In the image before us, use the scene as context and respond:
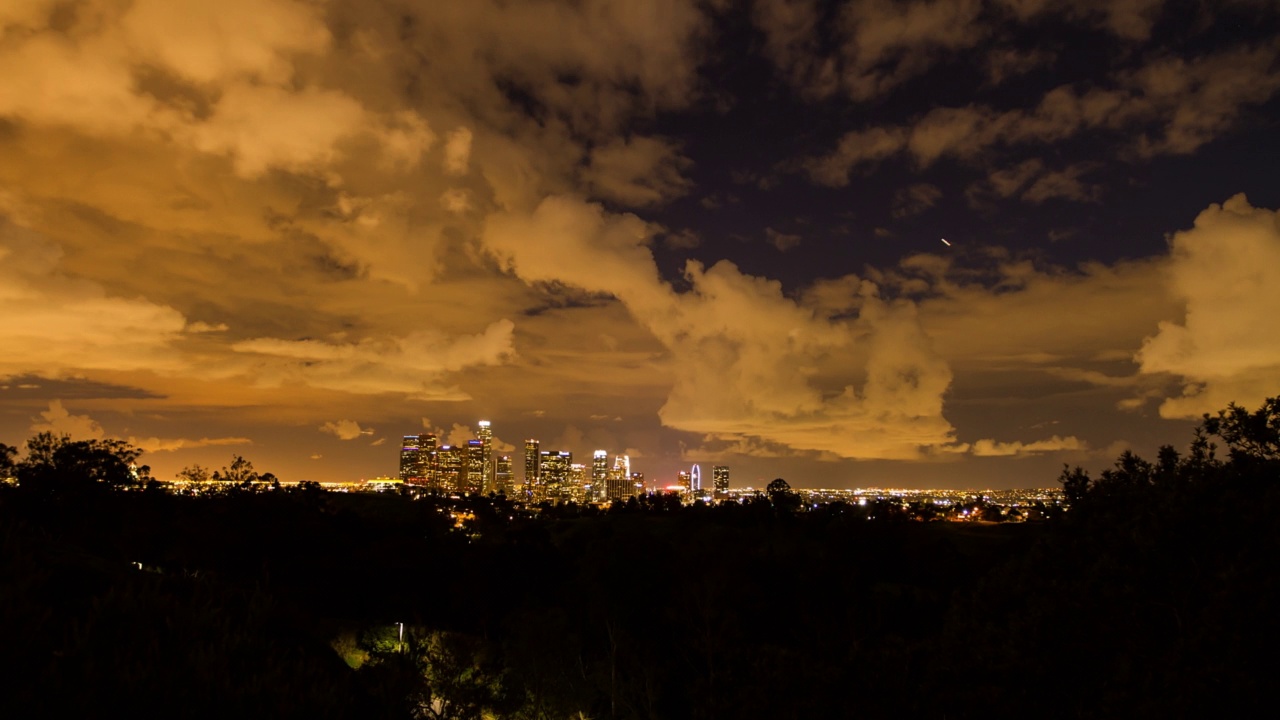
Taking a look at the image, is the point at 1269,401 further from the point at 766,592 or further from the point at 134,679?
the point at 766,592

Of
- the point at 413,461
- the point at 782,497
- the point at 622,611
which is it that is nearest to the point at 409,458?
the point at 413,461

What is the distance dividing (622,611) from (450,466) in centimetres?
15686

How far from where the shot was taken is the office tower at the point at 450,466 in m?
188

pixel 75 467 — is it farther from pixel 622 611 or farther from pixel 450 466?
pixel 450 466

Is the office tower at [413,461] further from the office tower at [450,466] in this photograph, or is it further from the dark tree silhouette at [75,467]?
the dark tree silhouette at [75,467]

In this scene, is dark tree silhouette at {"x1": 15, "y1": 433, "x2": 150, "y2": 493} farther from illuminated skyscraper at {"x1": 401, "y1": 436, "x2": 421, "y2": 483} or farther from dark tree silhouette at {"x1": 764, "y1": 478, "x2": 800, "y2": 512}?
illuminated skyscraper at {"x1": 401, "y1": 436, "x2": 421, "y2": 483}

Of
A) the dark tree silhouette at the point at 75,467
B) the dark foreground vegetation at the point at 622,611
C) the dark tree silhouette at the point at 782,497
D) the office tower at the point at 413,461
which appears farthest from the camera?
the office tower at the point at 413,461

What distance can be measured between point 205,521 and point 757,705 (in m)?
42.5

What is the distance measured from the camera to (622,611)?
45.1 metres

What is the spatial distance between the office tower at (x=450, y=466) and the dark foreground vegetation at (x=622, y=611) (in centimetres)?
13026

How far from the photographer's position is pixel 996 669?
604 inches

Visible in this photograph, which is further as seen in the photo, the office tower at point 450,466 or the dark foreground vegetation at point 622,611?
the office tower at point 450,466

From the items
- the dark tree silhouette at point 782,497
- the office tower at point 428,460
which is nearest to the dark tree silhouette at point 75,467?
the dark tree silhouette at point 782,497

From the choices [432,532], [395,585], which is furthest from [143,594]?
[432,532]
